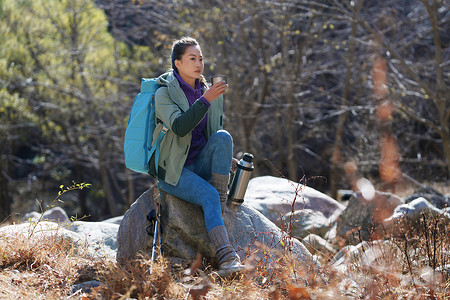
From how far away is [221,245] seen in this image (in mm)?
3531

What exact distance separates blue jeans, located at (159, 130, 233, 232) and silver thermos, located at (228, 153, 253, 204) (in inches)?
9.7

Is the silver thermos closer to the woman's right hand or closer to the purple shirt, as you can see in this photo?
the purple shirt

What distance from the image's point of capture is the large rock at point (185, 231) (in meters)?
3.90

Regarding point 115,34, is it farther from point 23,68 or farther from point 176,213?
point 176,213

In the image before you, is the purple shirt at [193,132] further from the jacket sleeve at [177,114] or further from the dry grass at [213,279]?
the dry grass at [213,279]

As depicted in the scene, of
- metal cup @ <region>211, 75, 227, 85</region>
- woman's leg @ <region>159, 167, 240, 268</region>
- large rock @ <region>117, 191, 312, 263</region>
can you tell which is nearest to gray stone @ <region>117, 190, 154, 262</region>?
large rock @ <region>117, 191, 312, 263</region>

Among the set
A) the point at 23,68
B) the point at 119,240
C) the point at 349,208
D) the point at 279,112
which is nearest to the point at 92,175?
the point at 23,68

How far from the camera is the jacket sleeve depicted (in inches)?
142

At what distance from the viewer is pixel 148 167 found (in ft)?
13.0

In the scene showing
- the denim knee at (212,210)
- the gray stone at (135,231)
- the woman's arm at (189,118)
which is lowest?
the gray stone at (135,231)

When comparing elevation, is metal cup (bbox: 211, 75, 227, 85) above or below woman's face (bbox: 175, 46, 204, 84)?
below

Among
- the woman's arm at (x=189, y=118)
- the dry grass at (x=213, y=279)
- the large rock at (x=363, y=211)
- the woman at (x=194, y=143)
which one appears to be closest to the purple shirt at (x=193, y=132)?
the woman at (x=194, y=143)

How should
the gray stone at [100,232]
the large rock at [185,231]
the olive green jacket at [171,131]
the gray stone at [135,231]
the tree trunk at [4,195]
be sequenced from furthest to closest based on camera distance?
the tree trunk at [4,195], the gray stone at [100,232], the gray stone at [135,231], the large rock at [185,231], the olive green jacket at [171,131]

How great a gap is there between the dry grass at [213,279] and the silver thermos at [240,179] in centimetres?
69
